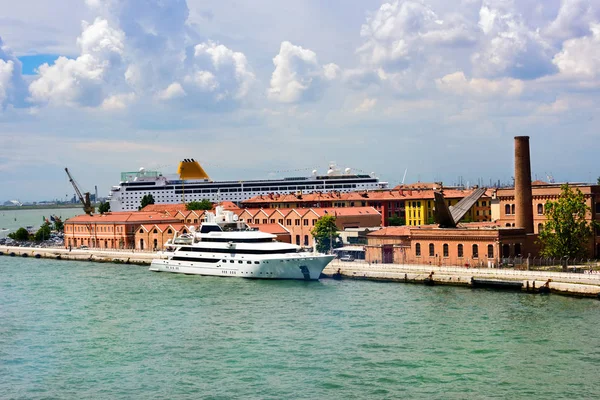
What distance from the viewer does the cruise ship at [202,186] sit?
156125 millimetres

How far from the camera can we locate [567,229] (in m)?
56.5

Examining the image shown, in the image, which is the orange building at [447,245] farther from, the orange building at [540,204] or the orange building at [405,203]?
the orange building at [405,203]

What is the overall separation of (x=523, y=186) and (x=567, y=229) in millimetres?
7680

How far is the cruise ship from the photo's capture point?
15612 cm

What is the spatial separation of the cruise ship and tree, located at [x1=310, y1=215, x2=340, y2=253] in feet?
246

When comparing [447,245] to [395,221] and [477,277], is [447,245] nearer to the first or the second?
[477,277]

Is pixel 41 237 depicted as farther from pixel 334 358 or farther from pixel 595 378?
pixel 595 378

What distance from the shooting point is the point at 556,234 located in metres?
57.0

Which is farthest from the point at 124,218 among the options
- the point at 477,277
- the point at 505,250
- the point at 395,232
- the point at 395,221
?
the point at 477,277

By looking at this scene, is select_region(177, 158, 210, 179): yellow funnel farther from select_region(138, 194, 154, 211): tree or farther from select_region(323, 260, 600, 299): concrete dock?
select_region(323, 260, 600, 299): concrete dock

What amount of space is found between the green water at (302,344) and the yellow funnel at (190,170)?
10446cm

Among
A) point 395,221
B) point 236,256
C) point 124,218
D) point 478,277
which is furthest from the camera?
point 124,218

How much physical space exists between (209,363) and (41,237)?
9260cm

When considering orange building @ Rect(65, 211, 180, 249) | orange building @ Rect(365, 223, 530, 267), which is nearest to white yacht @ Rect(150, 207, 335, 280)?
orange building @ Rect(365, 223, 530, 267)
